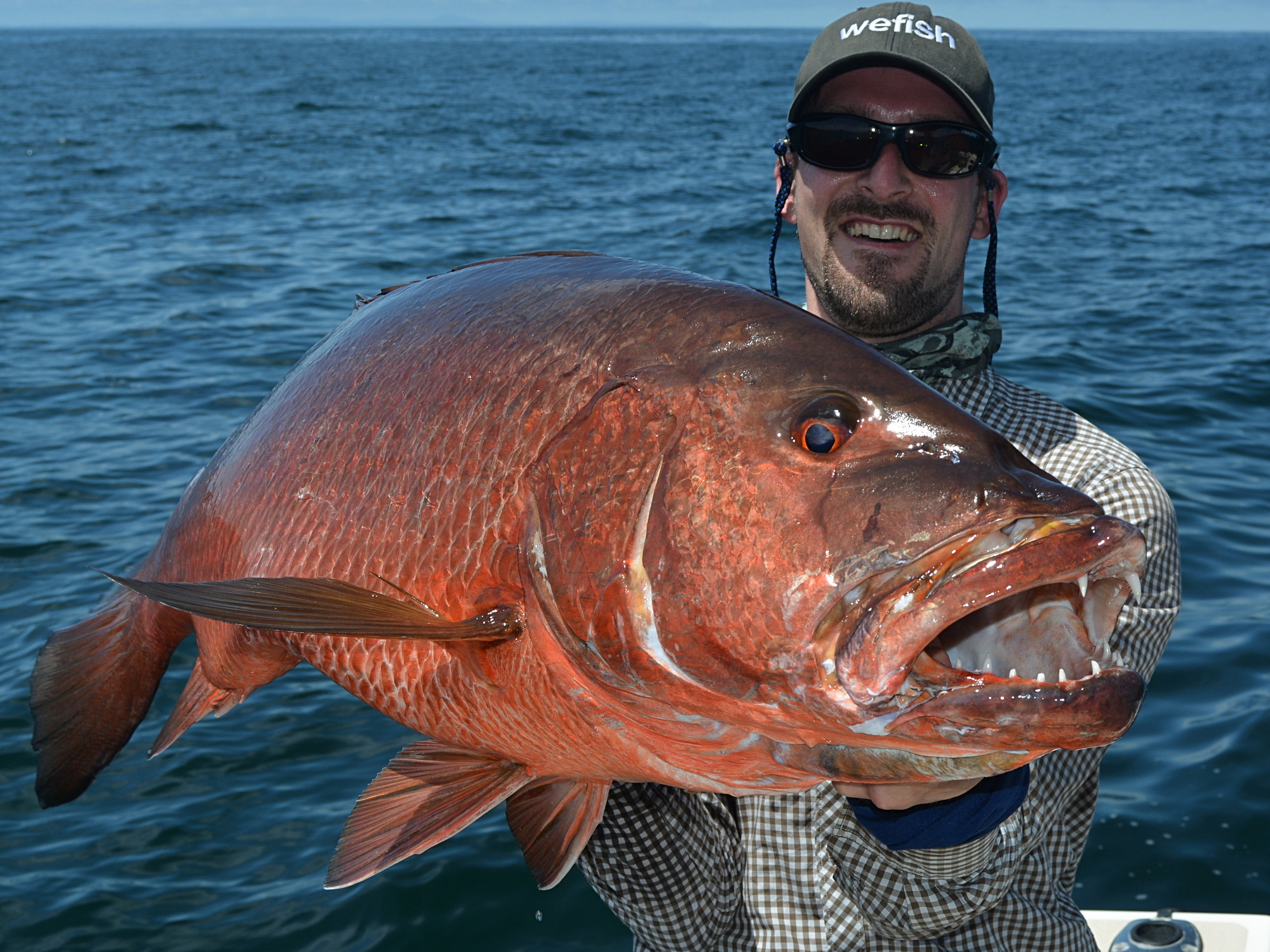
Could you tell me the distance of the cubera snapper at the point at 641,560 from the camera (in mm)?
1203

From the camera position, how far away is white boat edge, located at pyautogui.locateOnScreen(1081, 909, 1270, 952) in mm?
3227

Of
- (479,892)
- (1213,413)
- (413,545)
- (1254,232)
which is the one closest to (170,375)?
(479,892)

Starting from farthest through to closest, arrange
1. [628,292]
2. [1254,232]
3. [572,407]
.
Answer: [1254,232] → [628,292] → [572,407]

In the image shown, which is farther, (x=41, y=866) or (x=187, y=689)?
(x=41, y=866)

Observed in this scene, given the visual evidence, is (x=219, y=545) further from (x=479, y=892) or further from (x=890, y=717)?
(x=479, y=892)

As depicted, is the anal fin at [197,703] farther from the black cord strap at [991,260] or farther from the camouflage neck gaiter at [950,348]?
the black cord strap at [991,260]

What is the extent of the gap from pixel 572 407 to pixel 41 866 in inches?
157

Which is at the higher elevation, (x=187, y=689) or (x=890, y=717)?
(x=890, y=717)

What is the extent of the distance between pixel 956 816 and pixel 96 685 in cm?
148

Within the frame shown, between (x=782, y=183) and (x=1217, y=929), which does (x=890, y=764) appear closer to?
(x=782, y=183)

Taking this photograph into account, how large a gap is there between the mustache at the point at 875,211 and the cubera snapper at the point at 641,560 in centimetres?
101

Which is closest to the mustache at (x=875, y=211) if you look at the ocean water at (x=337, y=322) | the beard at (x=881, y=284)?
the beard at (x=881, y=284)

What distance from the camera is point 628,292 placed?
159cm

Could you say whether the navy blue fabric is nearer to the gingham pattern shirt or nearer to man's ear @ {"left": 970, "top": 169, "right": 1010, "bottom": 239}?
the gingham pattern shirt
